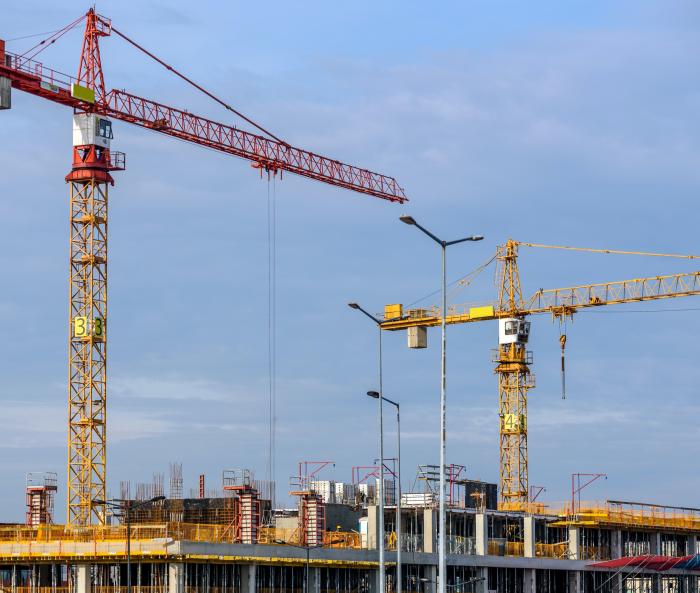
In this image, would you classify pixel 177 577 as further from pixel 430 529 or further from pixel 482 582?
pixel 482 582

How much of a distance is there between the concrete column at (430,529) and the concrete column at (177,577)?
27.3 metres

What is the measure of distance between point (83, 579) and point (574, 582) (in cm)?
5163

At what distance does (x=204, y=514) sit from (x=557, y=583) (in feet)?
117

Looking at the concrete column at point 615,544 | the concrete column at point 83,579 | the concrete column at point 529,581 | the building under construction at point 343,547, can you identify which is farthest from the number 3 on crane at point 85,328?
the concrete column at point 615,544

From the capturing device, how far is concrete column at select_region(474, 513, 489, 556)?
126m

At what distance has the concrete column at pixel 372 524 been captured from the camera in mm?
115812

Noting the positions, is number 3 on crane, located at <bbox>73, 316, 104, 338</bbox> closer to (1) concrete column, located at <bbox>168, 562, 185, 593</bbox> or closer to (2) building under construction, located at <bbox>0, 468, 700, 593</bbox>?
(2) building under construction, located at <bbox>0, 468, 700, 593</bbox>

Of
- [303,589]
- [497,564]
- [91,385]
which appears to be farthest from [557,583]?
[91,385]

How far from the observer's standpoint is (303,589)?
10769 cm

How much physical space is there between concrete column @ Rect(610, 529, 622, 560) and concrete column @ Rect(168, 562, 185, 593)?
57557 millimetres

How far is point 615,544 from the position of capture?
14362 cm

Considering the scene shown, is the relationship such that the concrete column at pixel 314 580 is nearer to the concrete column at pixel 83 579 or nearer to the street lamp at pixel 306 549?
the street lamp at pixel 306 549

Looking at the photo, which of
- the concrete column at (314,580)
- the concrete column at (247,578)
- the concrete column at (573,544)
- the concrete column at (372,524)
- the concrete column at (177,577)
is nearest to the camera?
the concrete column at (177,577)

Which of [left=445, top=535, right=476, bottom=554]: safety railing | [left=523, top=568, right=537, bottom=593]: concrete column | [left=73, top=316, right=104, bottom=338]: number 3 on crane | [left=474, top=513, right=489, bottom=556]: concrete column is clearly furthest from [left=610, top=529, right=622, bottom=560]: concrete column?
[left=73, top=316, right=104, bottom=338]: number 3 on crane
